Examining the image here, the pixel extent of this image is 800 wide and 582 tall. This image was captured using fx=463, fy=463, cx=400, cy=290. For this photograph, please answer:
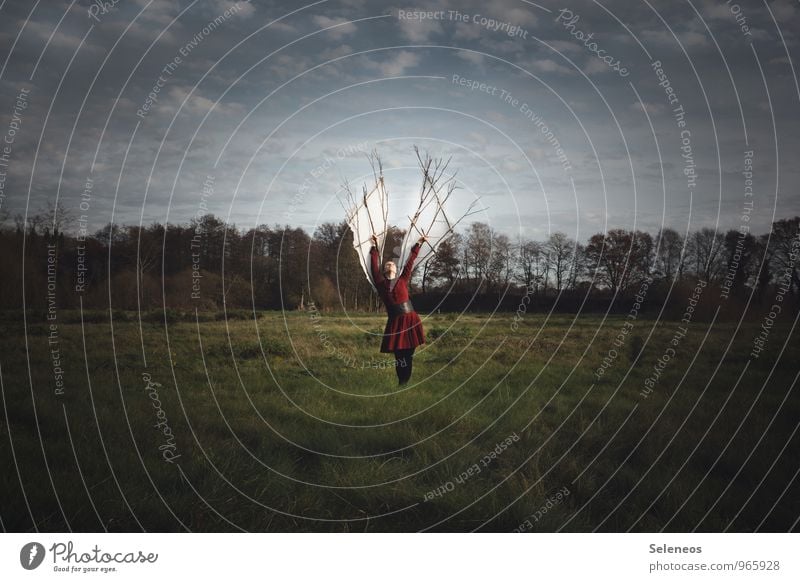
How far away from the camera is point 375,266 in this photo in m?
6.46

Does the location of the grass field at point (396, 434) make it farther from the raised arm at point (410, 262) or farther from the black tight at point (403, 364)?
the raised arm at point (410, 262)

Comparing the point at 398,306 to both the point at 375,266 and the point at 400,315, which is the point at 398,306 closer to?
the point at 400,315

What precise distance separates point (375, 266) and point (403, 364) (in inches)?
59.0

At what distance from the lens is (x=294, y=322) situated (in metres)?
9.81

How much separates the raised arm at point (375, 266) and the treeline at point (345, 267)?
9.5 inches

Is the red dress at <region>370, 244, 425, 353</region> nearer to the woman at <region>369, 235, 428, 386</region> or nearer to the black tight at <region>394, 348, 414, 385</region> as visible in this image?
the woman at <region>369, 235, 428, 386</region>

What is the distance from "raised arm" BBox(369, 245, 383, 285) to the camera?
638 centimetres

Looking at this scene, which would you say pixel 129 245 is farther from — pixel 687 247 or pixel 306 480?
pixel 687 247

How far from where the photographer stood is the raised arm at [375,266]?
638 centimetres

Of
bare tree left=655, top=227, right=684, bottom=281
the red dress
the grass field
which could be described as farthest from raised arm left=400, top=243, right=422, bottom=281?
bare tree left=655, top=227, right=684, bottom=281

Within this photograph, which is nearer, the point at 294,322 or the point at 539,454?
the point at 539,454

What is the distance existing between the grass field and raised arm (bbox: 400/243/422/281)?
5.45ft

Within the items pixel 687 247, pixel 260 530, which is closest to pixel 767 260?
pixel 687 247

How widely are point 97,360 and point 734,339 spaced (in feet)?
37.5
